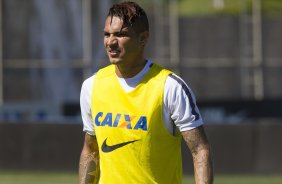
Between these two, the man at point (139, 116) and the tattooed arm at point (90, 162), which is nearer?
the man at point (139, 116)

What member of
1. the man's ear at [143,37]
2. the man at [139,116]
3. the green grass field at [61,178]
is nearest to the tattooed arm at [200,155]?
the man at [139,116]

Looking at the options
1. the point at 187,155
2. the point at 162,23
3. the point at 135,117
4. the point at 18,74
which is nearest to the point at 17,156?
the point at 187,155

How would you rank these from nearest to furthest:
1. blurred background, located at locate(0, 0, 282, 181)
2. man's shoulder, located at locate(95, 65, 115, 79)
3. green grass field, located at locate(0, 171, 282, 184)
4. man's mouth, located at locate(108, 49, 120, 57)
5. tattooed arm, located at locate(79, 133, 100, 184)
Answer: man's mouth, located at locate(108, 49, 120, 57) < man's shoulder, located at locate(95, 65, 115, 79) < tattooed arm, located at locate(79, 133, 100, 184) < green grass field, located at locate(0, 171, 282, 184) < blurred background, located at locate(0, 0, 282, 181)

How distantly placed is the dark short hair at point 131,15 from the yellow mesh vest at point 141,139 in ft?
0.99

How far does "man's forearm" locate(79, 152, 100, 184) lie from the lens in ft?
22.2

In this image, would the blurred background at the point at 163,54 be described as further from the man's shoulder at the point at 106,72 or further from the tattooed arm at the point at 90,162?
the man's shoulder at the point at 106,72

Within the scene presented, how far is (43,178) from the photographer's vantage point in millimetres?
20219

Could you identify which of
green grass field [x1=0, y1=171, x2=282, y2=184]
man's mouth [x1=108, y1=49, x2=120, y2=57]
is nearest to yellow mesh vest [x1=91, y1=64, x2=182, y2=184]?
man's mouth [x1=108, y1=49, x2=120, y2=57]

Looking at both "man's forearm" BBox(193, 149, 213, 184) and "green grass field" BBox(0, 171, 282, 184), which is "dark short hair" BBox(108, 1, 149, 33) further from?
"green grass field" BBox(0, 171, 282, 184)

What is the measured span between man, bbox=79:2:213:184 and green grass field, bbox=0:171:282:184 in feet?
41.3

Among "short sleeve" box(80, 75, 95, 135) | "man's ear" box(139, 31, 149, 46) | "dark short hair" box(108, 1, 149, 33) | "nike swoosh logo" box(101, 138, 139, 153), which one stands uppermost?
"dark short hair" box(108, 1, 149, 33)

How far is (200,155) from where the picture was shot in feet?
20.8

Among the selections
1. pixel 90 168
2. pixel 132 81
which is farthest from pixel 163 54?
pixel 132 81

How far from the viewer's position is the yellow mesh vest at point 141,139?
634 cm
